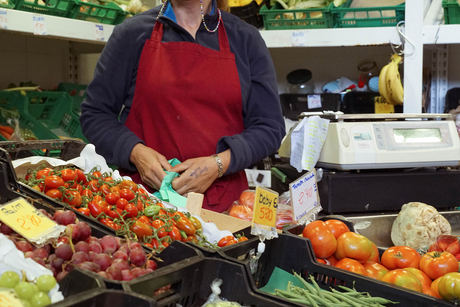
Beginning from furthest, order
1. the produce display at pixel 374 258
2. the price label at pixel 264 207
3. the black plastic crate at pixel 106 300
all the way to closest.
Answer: the produce display at pixel 374 258 → the price label at pixel 264 207 → the black plastic crate at pixel 106 300

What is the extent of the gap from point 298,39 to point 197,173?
1.31 metres

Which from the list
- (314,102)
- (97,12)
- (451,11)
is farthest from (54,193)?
(314,102)

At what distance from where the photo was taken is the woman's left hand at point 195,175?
1.97m

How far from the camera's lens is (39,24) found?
8.41ft

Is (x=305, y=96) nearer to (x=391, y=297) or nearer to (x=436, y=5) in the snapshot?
(x=436, y=5)

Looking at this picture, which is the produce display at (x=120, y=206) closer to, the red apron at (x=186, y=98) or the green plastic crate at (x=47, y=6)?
the red apron at (x=186, y=98)

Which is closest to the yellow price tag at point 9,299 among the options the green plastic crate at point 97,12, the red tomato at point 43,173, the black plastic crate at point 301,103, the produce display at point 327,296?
the produce display at point 327,296

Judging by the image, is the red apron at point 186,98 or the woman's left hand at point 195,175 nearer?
the woman's left hand at point 195,175

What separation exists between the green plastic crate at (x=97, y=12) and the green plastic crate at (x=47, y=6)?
0.04 metres

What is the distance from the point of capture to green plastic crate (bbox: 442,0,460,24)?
9.18 feet

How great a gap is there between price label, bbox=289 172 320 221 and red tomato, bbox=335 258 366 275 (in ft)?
0.58

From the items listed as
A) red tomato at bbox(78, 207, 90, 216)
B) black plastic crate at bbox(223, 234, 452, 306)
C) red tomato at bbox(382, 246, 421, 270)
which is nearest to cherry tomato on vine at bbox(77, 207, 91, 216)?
red tomato at bbox(78, 207, 90, 216)

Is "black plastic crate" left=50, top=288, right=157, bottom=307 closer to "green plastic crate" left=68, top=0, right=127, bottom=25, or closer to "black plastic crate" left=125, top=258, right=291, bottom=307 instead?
"black plastic crate" left=125, top=258, right=291, bottom=307

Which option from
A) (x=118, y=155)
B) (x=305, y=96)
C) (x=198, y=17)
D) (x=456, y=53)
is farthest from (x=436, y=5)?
(x=118, y=155)
